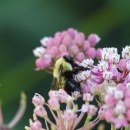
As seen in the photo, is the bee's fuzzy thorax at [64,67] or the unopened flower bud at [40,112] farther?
the bee's fuzzy thorax at [64,67]

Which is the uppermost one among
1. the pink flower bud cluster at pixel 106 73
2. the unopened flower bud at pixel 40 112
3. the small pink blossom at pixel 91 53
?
the small pink blossom at pixel 91 53

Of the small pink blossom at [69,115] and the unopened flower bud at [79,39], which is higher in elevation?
the unopened flower bud at [79,39]

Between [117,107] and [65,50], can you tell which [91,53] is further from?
[117,107]

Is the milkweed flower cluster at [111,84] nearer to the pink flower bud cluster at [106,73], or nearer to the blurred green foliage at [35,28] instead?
the pink flower bud cluster at [106,73]

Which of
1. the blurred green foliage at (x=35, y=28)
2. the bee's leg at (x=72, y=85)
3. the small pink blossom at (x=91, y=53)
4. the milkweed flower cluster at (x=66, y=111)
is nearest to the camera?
the milkweed flower cluster at (x=66, y=111)

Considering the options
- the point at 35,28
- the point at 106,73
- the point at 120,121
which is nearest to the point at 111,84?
the point at 106,73

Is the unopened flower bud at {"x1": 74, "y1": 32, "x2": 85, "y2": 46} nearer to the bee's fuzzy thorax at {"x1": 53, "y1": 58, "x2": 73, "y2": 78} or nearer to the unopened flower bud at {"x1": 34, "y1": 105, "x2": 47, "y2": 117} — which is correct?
the bee's fuzzy thorax at {"x1": 53, "y1": 58, "x2": 73, "y2": 78}

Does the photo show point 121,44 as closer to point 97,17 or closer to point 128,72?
point 97,17

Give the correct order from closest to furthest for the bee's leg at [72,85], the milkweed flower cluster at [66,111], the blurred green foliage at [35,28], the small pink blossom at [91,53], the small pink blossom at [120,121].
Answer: the small pink blossom at [120,121]
the milkweed flower cluster at [66,111]
the bee's leg at [72,85]
the small pink blossom at [91,53]
the blurred green foliage at [35,28]

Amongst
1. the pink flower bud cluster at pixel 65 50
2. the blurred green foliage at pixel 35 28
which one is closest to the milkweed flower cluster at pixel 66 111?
the pink flower bud cluster at pixel 65 50
